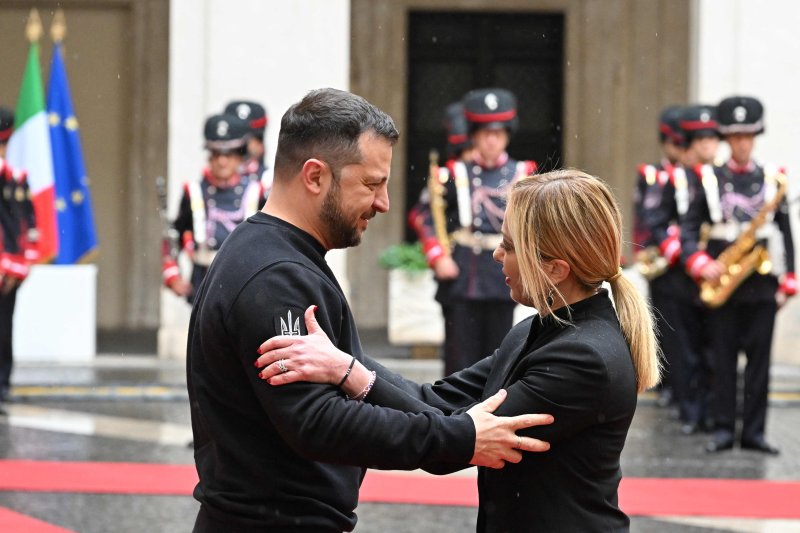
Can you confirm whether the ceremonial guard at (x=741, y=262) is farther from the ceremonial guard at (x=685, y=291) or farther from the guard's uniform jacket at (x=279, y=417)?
the guard's uniform jacket at (x=279, y=417)

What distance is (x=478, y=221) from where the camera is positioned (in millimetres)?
10336

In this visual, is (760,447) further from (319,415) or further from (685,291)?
(319,415)

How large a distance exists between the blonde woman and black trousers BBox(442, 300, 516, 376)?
6677 millimetres

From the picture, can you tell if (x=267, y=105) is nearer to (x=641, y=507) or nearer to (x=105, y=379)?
(x=105, y=379)

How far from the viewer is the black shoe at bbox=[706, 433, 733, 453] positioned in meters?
10.3

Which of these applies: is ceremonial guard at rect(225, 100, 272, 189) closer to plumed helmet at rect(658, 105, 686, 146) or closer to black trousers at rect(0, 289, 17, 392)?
black trousers at rect(0, 289, 17, 392)

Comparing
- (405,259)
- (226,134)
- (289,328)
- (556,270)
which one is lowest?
(405,259)

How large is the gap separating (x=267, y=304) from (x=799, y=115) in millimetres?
12692

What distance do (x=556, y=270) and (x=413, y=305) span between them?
1221 centimetres

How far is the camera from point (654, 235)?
11.9 meters

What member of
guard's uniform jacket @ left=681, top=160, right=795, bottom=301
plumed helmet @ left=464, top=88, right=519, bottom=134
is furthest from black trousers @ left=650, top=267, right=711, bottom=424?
plumed helmet @ left=464, top=88, right=519, bottom=134

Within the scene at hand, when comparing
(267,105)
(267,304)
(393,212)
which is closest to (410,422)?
(267,304)

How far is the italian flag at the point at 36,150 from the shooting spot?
52.3 feet

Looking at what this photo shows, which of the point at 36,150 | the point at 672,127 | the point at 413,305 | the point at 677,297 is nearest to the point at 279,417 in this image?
the point at 677,297
